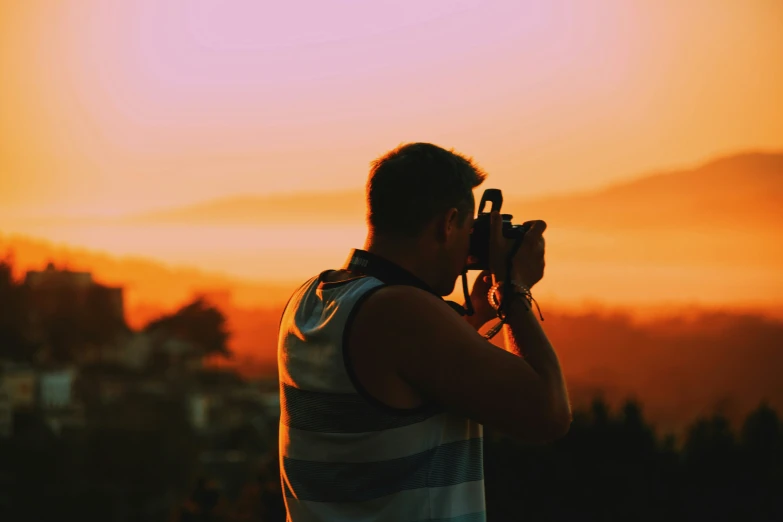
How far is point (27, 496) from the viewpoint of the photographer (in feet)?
149

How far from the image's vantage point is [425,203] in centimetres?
218

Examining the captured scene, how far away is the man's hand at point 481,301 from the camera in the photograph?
2.56 meters

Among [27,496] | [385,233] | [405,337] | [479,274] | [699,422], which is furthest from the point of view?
[27,496]

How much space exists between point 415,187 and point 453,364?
1.14 ft

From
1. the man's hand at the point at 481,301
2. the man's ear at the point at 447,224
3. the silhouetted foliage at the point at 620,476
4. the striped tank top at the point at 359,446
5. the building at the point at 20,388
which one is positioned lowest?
the building at the point at 20,388

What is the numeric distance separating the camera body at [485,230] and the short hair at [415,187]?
0.12m

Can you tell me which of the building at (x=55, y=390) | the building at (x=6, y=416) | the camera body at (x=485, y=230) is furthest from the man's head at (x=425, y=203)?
the building at (x=55, y=390)

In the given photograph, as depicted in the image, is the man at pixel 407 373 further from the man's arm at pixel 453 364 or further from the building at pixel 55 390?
the building at pixel 55 390

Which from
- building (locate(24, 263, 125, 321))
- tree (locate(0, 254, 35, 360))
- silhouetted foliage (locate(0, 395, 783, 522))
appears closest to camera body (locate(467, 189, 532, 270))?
silhouetted foliage (locate(0, 395, 783, 522))

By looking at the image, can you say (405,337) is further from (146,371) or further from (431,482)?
(146,371)

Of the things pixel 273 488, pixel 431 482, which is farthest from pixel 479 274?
pixel 273 488

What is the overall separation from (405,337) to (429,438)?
0.66 feet

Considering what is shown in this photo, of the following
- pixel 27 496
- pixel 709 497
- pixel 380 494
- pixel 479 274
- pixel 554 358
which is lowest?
pixel 27 496

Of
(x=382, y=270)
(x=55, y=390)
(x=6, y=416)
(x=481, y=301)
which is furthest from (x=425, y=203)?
(x=55, y=390)
